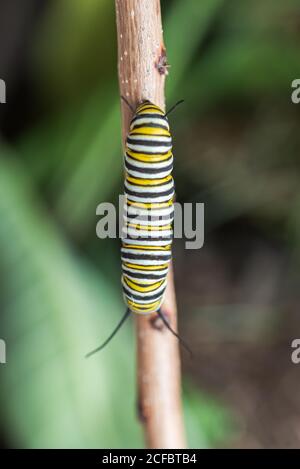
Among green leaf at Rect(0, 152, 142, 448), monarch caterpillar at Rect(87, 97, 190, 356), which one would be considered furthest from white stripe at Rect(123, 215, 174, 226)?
green leaf at Rect(0, 152, 142, 448)

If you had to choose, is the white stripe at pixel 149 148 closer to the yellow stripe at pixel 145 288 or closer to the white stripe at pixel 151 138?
the white stripe at pixel 151 138

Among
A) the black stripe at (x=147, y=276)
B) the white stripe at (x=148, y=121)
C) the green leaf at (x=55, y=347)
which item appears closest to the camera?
the white stripe at (x=148, y=121)

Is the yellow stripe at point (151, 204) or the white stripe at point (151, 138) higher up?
the white stripe at point (151, 138)

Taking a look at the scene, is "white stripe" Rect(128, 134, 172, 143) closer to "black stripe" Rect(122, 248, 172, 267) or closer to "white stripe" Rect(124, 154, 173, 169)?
"white stripe" Rect(124, 154, 173, 169)

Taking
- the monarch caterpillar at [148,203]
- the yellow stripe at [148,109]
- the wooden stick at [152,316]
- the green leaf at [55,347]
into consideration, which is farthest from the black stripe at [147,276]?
the green leaf at [55,347]

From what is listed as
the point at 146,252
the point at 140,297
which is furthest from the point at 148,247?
the point at 140,297

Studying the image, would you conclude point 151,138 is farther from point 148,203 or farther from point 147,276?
point 147,276
